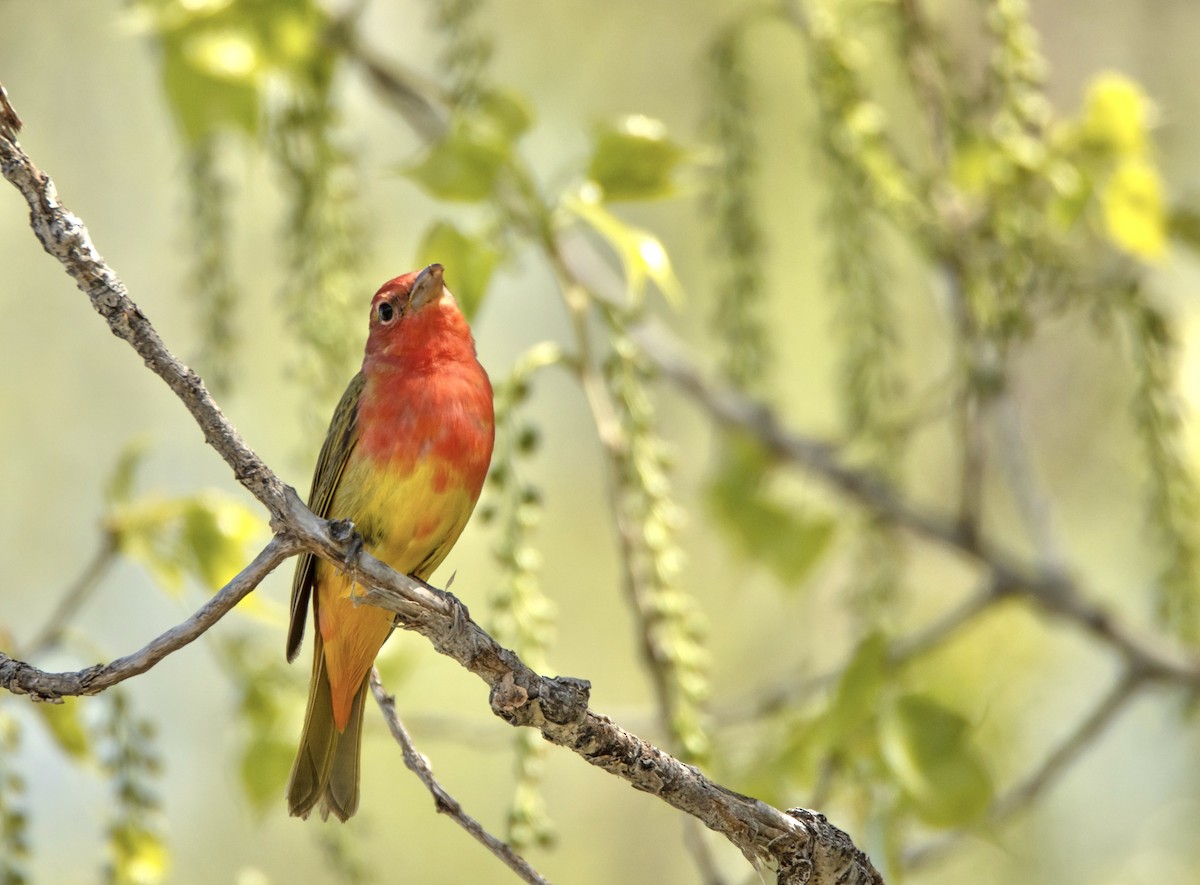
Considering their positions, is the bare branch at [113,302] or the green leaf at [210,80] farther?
the green leaf at [210,80]

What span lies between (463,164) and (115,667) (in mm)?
1409

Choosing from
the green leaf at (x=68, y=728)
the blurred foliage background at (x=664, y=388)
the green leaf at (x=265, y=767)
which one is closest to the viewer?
the blurred foliage background at (x=664, y=388)

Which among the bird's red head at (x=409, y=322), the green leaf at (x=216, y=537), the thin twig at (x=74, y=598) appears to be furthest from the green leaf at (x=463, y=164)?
the thin twig at (x=74, y=598)

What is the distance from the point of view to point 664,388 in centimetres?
736

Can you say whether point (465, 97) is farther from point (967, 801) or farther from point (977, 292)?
point (967, 801)

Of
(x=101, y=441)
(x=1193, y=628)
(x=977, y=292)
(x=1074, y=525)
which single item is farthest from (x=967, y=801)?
(x=101, y=441)

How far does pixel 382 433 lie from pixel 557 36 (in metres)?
4.99

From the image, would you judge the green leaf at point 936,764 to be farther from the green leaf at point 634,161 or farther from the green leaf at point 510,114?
the green leaf at point 510,114

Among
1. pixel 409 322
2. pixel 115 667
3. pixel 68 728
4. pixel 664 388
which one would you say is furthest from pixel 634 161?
pixel 664 388

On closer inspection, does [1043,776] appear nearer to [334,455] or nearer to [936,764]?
[936,764]

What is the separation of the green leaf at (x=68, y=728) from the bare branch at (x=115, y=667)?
1.50 meters

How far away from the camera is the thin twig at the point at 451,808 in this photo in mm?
2000

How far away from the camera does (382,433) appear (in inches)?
114

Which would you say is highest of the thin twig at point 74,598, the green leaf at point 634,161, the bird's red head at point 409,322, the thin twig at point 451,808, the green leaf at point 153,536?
the green leaf at point 634,161
